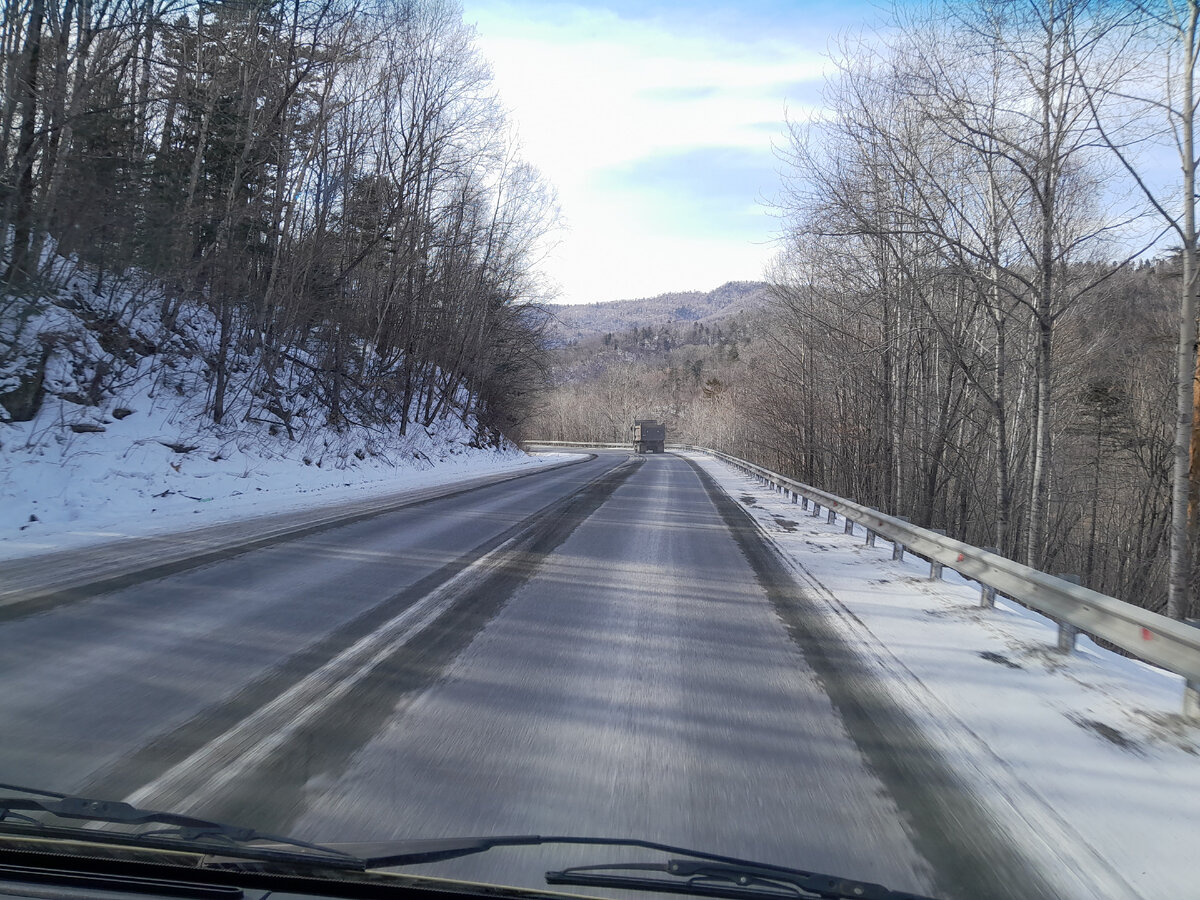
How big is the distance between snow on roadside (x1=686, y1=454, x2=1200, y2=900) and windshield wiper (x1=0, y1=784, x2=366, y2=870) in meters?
2.87

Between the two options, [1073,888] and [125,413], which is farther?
[125,413]

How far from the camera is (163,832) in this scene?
8.98ft

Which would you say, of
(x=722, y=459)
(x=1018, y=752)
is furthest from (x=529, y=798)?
(x=722, y=459)

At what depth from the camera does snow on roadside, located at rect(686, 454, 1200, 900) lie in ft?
10.7

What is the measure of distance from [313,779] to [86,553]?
6610mm

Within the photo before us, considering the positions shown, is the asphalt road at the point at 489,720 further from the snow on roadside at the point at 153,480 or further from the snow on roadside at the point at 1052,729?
the snow on roadside at the point at 153,480

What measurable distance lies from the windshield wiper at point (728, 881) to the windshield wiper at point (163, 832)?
824 mm

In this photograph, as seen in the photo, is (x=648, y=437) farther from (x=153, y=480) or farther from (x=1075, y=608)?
(x=1075, y=608)

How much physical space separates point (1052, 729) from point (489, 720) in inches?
134

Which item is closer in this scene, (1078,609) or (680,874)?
(680,874)

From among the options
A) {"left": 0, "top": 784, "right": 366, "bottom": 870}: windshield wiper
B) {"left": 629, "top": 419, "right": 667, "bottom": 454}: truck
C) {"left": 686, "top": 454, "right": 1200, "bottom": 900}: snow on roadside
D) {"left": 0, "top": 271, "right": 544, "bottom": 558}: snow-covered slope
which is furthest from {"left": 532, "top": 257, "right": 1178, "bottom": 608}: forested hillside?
{"left": 629, "top": 419, "right": 667, "bottom": 454}: truck

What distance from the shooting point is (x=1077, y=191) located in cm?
1513

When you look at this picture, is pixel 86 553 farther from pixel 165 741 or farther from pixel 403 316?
pixel 403 316

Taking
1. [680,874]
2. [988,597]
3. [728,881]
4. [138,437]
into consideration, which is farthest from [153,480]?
[728,881]
